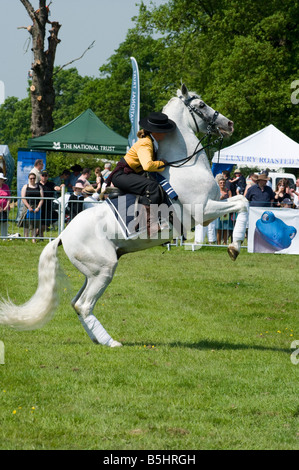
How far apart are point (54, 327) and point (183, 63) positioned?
132ft

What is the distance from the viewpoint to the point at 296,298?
13.3 meters

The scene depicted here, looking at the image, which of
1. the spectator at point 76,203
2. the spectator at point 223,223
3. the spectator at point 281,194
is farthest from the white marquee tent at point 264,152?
the spectator at point 76,203

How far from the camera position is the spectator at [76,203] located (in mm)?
19797

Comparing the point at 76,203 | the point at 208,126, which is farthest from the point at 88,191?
the point at 208,126

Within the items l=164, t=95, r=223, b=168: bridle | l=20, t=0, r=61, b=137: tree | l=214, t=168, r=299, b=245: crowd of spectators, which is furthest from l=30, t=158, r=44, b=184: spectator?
l=164, t=95, r=223, b=168: bridle

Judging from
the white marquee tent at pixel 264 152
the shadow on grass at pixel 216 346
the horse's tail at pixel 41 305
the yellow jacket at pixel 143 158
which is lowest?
the shadow on grass at pixel 216 346

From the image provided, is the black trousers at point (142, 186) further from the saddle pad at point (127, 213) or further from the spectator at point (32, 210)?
the spectator at point (32, 210)

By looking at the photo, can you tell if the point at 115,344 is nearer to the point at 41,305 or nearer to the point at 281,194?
the point at 41,305

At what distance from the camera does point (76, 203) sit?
65.4ft

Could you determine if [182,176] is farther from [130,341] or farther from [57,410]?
[57,410]

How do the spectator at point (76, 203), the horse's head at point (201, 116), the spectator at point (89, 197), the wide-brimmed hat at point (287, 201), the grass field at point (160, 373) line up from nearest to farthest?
1. the grass field at point (160, 373)
2. the horse's head at point (201, 116)
3. the spectator at point (89, 197)
4. the spectator at point (76, 203)
5. the wide-brimmed hat at point (287, 201)

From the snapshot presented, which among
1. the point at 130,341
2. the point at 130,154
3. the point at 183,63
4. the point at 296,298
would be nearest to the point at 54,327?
the point at 130,341

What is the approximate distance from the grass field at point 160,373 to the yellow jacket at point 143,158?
1.63 m
